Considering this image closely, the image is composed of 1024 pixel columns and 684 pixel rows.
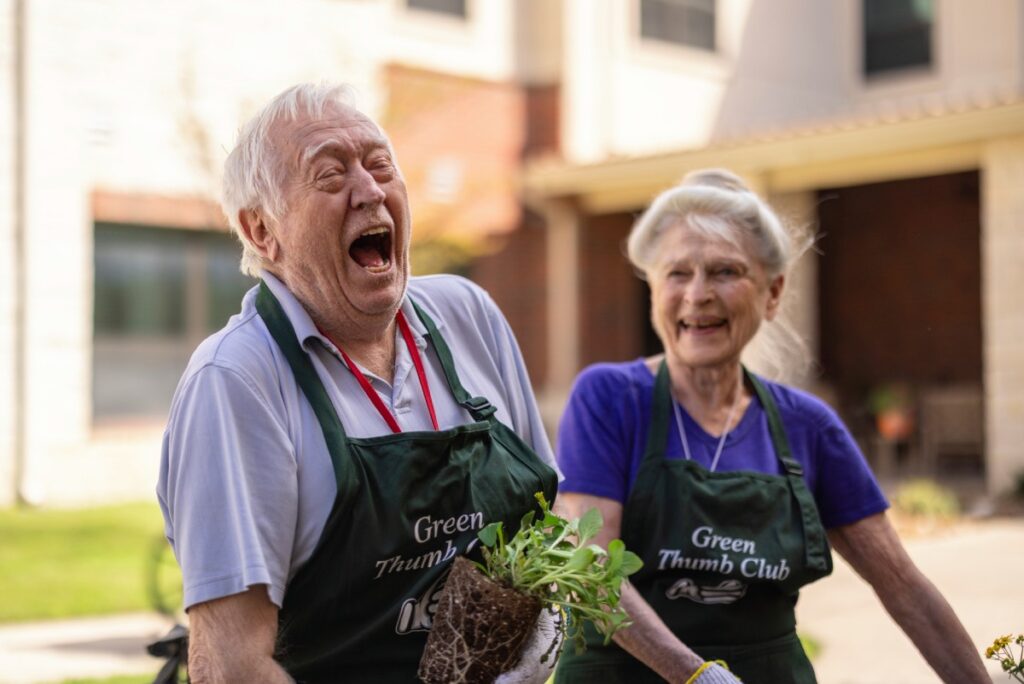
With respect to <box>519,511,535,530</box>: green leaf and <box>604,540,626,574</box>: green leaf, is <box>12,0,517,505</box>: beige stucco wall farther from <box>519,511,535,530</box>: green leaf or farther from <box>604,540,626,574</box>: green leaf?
<box>604,540,626,574</box>: green leaf

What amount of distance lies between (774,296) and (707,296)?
0.28 metres

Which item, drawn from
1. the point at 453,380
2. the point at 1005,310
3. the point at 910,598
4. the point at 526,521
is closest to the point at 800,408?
the point at 910,598

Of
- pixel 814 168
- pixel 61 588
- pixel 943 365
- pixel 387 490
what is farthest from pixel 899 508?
pixel 387 490

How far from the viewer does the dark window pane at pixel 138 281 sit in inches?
500

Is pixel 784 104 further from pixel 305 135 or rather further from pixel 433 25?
pixel 305 135

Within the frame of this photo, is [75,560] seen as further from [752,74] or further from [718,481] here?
[752,74]

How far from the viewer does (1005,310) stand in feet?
39.8

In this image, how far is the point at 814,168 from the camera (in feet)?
45.2

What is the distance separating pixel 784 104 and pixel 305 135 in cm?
1720

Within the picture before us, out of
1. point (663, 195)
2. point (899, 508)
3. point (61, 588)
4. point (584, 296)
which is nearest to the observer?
point (663, 195)

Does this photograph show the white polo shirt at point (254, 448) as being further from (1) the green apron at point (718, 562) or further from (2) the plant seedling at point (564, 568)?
(1) the green apron at point (718, 562)

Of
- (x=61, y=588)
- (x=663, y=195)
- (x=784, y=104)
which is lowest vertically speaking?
(x=61, y=588)

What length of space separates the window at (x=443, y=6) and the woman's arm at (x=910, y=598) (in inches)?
511

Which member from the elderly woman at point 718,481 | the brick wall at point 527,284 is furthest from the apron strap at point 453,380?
the brick wall at point 527,284
